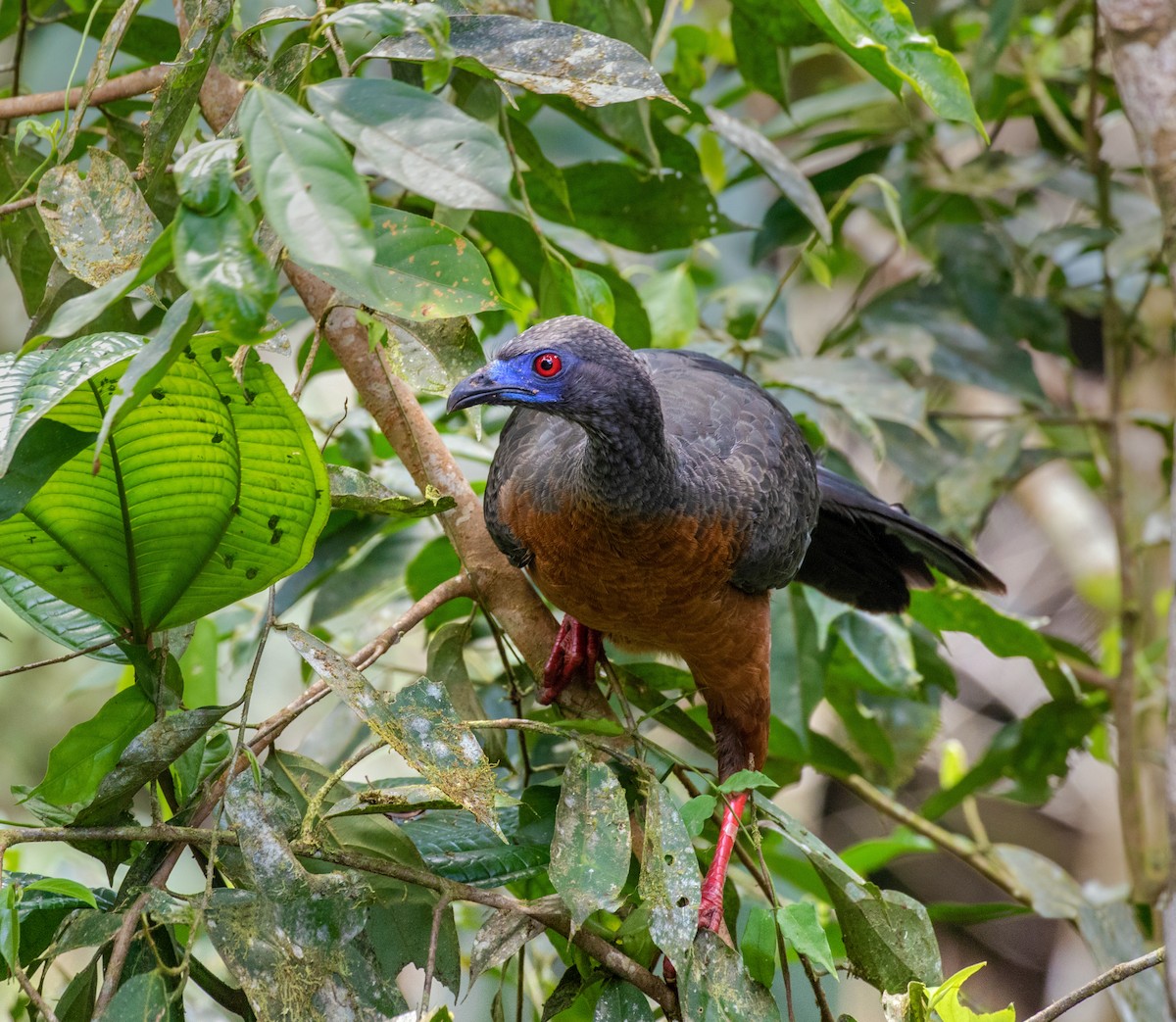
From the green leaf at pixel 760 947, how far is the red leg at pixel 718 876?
27cm

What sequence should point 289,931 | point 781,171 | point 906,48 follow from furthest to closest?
1. point 781,171
2. point 906,48
3. point 289,931

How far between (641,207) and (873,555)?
1.16 m

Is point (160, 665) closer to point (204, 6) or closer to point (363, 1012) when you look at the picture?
point (363, 1012)

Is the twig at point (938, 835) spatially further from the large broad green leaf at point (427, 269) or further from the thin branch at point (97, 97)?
the thin branch at point (97, 97)

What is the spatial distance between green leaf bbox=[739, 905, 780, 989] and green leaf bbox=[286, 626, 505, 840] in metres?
0.52

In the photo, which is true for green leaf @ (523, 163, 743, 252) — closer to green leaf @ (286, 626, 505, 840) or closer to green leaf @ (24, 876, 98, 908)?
green leaf @ (286, 626, 505, 840)

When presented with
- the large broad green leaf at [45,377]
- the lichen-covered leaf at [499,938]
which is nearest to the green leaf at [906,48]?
the large broad green leaf at [45,377]

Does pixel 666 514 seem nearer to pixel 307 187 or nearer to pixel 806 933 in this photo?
pixel 806 933

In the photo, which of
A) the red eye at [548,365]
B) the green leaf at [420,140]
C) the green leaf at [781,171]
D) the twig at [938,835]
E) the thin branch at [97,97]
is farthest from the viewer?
the twig at [938,835]

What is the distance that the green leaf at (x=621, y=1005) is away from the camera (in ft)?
5.78

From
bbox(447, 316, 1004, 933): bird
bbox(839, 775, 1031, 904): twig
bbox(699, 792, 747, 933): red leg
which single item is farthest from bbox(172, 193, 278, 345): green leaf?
bbox(839, 775, 1031, 904): twig

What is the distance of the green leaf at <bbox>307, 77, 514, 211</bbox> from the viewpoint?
4.09 feet

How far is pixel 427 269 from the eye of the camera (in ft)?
5.13

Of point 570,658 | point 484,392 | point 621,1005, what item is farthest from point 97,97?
point 621,1005
